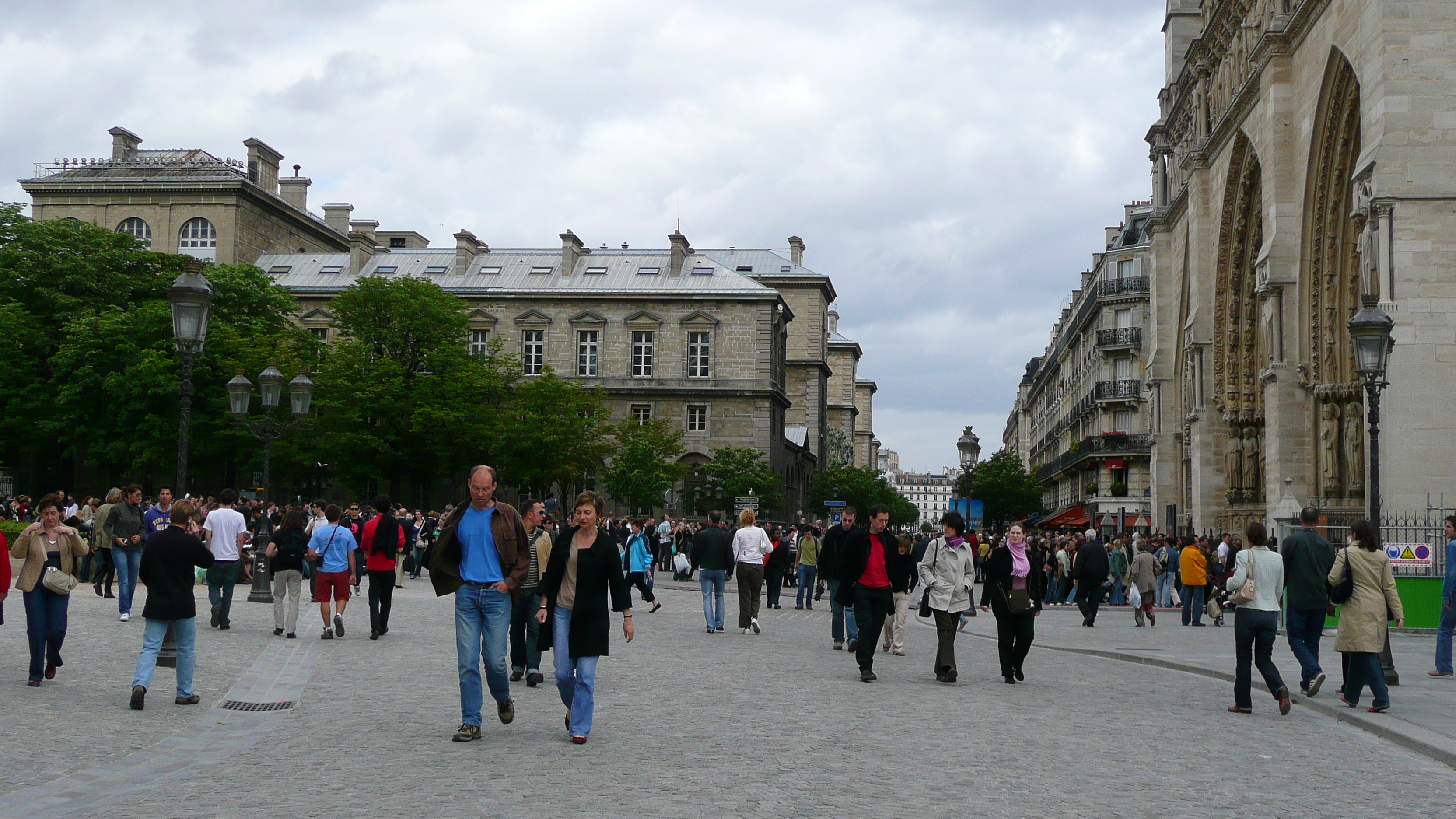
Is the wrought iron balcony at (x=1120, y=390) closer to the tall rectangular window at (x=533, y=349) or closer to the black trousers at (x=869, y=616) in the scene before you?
the tall rectangular window at (x=533, y=349)

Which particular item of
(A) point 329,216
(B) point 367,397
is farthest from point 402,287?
(A) point 329,216

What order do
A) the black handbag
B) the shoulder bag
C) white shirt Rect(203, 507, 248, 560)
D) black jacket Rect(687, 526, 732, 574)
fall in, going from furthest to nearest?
black jacket Rect(687, 526, 732, 574), white shirt Rect(203, 507, 248, 560), the black handbag, the shoulder bag

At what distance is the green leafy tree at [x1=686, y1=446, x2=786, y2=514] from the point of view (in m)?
63.3

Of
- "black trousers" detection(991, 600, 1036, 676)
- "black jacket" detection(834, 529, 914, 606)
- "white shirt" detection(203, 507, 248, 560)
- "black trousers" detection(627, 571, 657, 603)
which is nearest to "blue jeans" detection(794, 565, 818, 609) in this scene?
"black trousers" detection(627, 571, 657, 603)

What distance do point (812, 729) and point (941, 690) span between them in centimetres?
335

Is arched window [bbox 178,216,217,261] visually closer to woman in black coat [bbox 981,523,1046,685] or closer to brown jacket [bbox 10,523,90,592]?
brown jacket [bbox 10,523,90,592]

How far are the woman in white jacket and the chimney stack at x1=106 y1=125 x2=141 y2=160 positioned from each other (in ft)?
233

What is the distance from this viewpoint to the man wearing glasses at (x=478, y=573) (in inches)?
358

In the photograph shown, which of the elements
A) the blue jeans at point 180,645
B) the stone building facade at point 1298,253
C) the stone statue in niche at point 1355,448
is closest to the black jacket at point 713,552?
the stone building facade at point 1298,253

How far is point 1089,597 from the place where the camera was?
24062mm

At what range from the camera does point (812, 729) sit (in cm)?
998

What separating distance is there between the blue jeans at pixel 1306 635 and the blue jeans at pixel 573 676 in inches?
257

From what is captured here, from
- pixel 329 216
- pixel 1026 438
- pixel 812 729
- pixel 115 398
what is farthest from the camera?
pixel 1026 438

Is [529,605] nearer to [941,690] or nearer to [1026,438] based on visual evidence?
[941,690]
